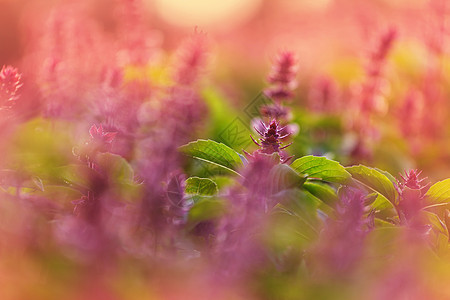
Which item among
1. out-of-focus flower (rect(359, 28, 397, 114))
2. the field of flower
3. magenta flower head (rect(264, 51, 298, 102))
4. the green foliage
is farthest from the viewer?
out-of-focus flower (rect(359, 28, 397, 114))

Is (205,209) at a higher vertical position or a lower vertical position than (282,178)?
lower

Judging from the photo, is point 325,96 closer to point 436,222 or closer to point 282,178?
point 436,222

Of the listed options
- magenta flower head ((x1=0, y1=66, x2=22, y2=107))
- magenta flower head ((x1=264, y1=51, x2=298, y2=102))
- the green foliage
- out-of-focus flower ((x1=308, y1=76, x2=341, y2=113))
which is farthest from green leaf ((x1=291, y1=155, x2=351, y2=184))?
out-of-focus flower ((x1=308, y1=76, x2=341, y2=113))

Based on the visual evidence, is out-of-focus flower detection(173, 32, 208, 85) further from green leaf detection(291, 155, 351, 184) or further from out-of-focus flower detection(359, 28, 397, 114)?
out-of-focus flower detection(359, 28, 397, 114)

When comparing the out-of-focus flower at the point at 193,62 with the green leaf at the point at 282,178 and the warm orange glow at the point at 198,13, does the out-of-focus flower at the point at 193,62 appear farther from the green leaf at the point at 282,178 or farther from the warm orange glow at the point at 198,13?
the warm orange glow at the point at 198,13

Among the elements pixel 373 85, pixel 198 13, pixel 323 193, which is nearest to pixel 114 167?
pixel 323 193

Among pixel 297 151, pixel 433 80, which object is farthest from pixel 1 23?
pixel 297 151

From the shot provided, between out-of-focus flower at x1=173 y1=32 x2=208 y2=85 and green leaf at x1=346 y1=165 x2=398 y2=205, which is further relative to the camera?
out-of-focus flower at x1=173 y1=32 x2=208 y2=85
